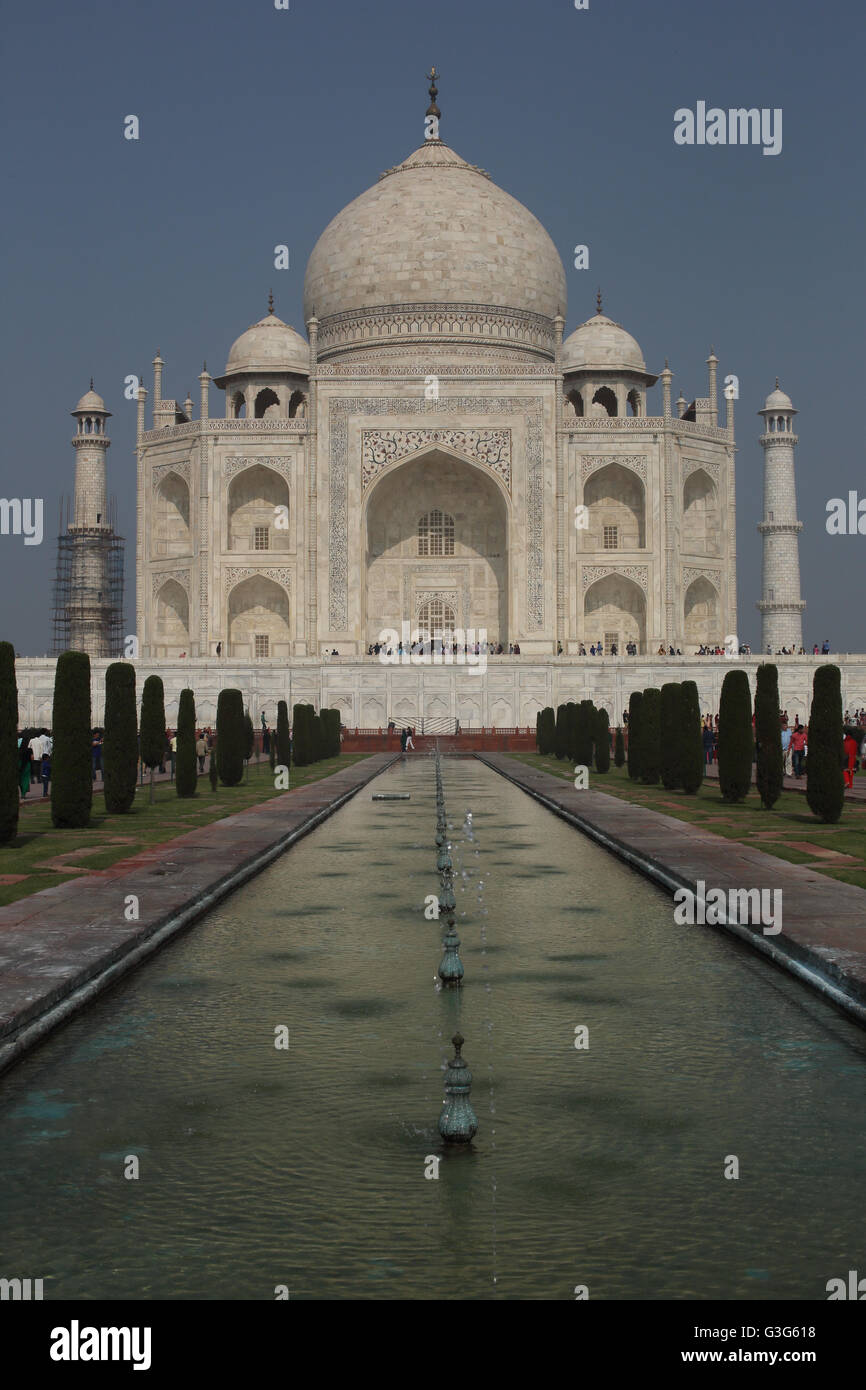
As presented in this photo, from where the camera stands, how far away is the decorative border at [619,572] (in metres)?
38.0

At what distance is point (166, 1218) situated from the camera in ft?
10.1

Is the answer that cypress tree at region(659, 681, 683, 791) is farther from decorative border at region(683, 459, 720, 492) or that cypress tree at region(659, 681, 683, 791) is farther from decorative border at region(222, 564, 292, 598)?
decorative border at region(683, 459, 720, 492)

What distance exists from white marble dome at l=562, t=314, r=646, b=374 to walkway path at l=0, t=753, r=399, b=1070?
31.8m

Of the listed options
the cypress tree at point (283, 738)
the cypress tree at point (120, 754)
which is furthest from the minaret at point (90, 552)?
the cypress tree at point (120, 754)

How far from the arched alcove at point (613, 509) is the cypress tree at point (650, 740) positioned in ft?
66.9

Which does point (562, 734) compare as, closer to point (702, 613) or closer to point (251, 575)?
point (251, 575)

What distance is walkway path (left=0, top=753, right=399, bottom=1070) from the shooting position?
15.9 feet

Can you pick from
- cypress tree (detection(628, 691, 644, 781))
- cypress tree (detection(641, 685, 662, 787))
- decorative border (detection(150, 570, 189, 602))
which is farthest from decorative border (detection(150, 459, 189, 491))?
cypress tree (detection(641, 685, 662, 787))

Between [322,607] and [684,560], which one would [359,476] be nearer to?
[322,607]

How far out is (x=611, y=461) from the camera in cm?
3788

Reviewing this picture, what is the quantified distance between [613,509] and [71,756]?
28632mm

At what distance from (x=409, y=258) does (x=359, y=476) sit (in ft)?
25.0
